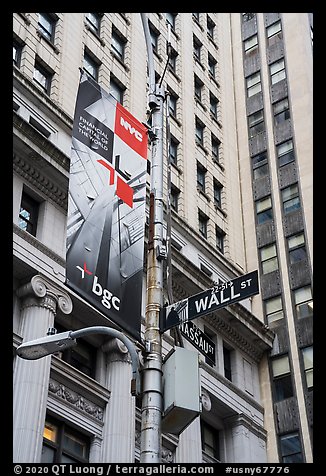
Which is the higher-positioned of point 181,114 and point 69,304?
point 181,114

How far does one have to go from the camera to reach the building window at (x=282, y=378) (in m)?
36.2

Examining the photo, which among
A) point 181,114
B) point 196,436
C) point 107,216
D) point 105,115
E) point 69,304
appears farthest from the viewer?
point 181,114

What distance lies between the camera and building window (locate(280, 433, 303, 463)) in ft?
113

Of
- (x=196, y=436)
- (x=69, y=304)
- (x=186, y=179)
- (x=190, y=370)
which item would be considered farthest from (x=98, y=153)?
(x=186, y=179)

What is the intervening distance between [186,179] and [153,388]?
27736mm

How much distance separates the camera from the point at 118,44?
129ft

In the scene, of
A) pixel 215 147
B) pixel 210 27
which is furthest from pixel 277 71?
pixel 215 147

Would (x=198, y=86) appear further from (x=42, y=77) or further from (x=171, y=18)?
(x=42, y=77)

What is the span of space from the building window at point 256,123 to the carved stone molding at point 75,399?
2543cm

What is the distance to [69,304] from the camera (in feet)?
86.2

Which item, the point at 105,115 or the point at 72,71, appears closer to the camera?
the point at 105,115

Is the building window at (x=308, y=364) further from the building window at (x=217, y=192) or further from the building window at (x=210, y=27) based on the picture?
the building window at (x=210, y=27)

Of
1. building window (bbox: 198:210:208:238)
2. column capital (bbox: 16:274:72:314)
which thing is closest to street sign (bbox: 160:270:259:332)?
column capital (bbox: 16:274:72:314)
